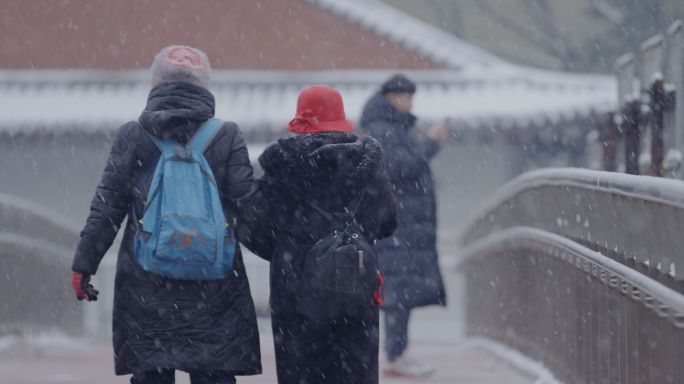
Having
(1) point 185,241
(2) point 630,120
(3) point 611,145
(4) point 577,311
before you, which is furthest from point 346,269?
(3) point 611,145

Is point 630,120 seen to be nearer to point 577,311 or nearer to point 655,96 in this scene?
point 655,96

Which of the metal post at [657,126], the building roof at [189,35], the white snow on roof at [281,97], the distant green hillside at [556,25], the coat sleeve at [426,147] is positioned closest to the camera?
the metal post at [657,126]

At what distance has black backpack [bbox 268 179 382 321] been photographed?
511cm

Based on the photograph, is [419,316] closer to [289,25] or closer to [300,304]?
[289,25]

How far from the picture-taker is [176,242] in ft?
16.7

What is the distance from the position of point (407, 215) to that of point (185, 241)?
3.43 meters

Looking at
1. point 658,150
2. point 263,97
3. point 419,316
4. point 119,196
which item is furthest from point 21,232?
point 263,97

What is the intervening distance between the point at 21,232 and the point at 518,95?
462 inches

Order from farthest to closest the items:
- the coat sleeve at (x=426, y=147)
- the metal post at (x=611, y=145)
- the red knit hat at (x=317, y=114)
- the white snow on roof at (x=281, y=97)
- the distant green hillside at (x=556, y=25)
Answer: the distant green hillside at (x=556, y=25) → the white snow on roof at (x=281, y=97) → the metal post at (x=611, y=145) → the coat sleeve at (x=426, y=147) → the red knit hat at (x=317, y=114)

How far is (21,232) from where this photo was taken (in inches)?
418

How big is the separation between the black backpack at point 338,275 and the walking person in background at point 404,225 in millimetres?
3100

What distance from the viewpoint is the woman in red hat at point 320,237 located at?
16.9 ft

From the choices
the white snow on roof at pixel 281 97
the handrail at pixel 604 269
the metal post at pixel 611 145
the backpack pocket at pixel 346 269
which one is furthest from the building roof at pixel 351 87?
the backpack pocket at pixel 346 269

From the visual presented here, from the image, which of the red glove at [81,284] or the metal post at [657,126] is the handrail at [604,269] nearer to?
the metal post at [657,126]
